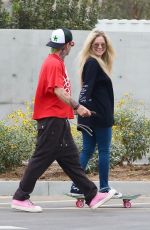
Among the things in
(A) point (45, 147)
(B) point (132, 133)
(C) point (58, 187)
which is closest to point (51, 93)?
(A) point (45, 147)

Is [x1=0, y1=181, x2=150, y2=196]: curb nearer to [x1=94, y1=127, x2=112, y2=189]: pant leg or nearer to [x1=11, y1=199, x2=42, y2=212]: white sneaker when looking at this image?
[x1=94, y1=127, x2=112, y2=189]: pant leg

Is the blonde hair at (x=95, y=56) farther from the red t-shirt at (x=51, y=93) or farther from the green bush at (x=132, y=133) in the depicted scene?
the green bush at (x=132, y=133)

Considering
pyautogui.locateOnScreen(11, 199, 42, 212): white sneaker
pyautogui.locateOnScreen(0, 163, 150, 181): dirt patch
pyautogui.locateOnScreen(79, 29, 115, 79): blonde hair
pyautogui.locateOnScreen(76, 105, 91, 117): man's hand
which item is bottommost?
pyautogui.locateOnScreen(0, 163, 150, 181): dirt patch

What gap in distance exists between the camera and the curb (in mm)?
11344

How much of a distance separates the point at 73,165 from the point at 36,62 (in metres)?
6.09

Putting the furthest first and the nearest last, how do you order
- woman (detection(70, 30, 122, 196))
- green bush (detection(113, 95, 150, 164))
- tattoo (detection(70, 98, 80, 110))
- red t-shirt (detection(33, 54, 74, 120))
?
green bush (detection(113, 95, 150, 164)) → woman (detection(70, 30, 122, 196)) → red t-shirt (detection(33, 54, 74, 120)) → tattoo (detection(70, 98, 80, 110))

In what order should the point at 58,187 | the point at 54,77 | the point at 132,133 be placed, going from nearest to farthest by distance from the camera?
the point at 54,77, the point at 58,187, the point at 132,133

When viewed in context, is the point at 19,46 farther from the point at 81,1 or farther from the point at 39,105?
the point at 39,105

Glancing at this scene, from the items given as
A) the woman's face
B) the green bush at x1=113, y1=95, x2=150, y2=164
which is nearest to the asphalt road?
the woman's face

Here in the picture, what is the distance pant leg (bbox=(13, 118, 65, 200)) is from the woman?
0.59 metres

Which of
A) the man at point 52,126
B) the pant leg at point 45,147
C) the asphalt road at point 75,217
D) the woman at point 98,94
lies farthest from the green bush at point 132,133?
the pant leg at point 45,147

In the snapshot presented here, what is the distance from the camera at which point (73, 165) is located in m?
9.63

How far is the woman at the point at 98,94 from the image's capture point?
9.96 meters

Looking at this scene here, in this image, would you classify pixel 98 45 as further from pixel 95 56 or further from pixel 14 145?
pixel 14 145
